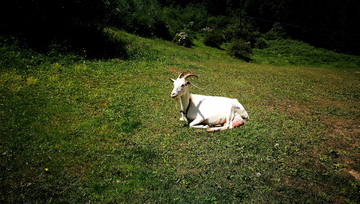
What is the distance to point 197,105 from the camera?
706 cm

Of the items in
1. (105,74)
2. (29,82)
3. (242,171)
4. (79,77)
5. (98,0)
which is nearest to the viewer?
(242,171)

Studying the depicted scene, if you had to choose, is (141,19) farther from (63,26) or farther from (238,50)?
(238,50)

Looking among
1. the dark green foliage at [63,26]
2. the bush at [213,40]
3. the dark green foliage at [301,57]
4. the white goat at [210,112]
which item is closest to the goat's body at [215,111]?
the white goat at [210,112]

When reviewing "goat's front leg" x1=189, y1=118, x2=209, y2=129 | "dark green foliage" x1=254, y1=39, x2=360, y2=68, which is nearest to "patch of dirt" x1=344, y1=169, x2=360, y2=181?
"goat's front leg" x1=189, y1=118, x2=209, y2=129

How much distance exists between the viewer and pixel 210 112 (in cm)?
681

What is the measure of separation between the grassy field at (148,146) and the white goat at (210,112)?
348 millimetres

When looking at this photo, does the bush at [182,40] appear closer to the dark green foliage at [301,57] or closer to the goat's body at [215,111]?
the dark green foliage at [301,57]

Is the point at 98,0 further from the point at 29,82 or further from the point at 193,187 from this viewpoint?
the point at 193,187

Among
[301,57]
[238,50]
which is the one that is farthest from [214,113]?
[301,57]

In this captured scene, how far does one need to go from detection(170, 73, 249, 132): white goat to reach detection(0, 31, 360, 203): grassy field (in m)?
0.35

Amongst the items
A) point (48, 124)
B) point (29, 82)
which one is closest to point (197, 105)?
point (48, 124)

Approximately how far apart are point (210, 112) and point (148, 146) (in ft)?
7.54

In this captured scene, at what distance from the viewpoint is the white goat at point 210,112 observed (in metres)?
6.73

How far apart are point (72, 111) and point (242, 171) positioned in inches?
228
